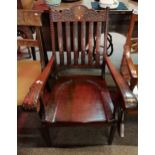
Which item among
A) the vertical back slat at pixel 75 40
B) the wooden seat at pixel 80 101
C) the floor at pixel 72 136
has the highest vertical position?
the vertical back slat at pixel 75 40

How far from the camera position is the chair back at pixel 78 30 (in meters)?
1.50

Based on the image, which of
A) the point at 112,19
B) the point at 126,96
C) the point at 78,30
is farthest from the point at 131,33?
the point at 126,96

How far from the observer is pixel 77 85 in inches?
60.8

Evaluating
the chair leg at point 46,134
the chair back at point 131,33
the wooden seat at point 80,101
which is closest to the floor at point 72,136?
the chair leg at point 46,134

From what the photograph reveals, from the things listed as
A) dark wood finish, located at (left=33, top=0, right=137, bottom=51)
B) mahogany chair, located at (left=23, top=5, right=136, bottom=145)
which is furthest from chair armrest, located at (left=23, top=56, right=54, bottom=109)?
dark wood finish, located at (left=33, top=0, right=137, bottom=51)

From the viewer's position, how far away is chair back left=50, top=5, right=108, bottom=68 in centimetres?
150

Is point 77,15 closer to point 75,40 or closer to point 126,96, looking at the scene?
point 75,40

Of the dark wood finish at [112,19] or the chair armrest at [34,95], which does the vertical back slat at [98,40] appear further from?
the chair armrest at [34,95]

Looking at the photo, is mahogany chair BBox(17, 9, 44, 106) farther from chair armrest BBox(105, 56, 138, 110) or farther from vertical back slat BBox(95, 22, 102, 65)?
chair armrest BBox(105, 56, 138, 110)

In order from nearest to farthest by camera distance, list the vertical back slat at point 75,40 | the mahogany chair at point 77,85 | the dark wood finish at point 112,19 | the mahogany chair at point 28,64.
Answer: the mahogany chair at point 77,85 → the mahogany chair at point 28,64 → the vertical back slat at point 75,40 → the dark wood finish at point 112,19
